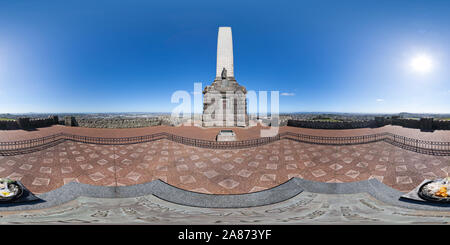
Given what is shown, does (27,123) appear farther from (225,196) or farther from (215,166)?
(225,196)

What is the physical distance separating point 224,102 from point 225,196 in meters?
6.76

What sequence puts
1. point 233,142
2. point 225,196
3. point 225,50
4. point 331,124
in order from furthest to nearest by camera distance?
point 225,50
point 331,124
point 233,142
point 225,196

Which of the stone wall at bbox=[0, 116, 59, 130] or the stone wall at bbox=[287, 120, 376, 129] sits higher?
the stone wall at bbox=[0, 116, 59, 130]

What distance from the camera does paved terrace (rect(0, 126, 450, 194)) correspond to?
6.31 feet

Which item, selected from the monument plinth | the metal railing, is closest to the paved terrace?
the metal railing

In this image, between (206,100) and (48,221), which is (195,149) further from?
(206,100)

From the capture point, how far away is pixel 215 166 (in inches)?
99.0

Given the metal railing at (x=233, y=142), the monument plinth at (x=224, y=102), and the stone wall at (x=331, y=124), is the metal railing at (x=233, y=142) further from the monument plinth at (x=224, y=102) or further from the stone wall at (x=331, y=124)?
the monument plinth at (x=224, y=102)

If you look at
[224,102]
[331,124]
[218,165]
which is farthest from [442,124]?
[224,102]

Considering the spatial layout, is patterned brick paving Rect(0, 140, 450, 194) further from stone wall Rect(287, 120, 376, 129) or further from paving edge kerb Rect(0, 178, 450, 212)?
stone wall Rect(287, 120, 376, 129)

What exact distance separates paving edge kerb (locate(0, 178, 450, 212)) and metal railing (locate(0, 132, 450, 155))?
3.84ft

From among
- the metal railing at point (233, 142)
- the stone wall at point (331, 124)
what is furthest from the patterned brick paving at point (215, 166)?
the stone wall at point (331, 124)

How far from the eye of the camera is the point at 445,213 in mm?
1332

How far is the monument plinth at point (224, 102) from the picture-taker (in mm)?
8141
